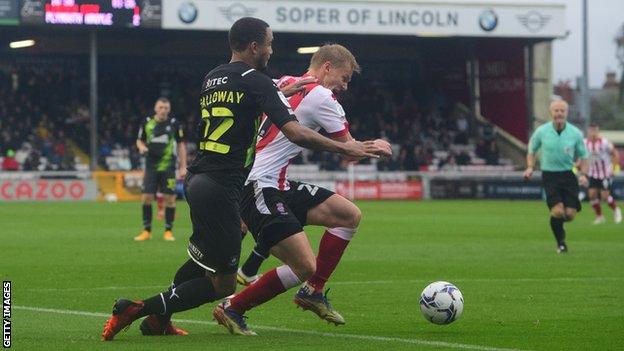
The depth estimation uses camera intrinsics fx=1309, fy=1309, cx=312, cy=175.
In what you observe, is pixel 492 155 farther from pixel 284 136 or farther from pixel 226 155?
pixel 226 155

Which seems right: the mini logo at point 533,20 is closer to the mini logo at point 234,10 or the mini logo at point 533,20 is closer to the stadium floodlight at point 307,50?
the stadium floodlight at point 307,50

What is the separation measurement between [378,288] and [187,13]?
34.6 meters

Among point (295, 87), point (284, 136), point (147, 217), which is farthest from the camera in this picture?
point (147, 217)

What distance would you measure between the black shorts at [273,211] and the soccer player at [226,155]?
27.9 inches

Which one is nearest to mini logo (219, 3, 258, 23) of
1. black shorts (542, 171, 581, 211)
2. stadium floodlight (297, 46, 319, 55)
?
stadium floodlight (297, 46, 319, 55)

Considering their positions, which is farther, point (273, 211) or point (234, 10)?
point (234, 10)

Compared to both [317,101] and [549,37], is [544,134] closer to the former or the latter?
[317,101]

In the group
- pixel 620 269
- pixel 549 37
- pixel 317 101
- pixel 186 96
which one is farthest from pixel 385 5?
pixel 317 101

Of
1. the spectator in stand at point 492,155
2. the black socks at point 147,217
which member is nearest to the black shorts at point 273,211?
Result: the black socks at point 147,217

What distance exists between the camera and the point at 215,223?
8430 mm

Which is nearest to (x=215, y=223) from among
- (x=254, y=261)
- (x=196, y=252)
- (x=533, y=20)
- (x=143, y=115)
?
(x=196, y=252)

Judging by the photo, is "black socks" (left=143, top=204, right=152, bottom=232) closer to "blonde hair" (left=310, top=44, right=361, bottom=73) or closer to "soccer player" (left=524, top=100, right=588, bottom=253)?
"soccer player" (left=524, top=100, right=588, bottom=253)

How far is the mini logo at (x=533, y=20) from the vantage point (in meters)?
49.6

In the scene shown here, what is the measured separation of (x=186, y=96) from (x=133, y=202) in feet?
48.0
